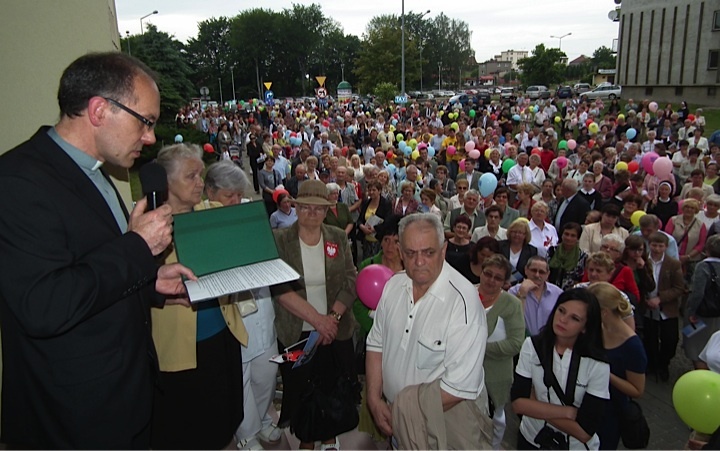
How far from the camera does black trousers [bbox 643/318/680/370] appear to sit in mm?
→ 5066

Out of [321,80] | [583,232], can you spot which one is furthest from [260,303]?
[321,80]

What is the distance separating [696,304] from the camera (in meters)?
4.55

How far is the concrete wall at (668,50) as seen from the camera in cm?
3641

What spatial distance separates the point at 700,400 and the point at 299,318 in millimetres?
2719

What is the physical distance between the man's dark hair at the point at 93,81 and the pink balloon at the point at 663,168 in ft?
30.6

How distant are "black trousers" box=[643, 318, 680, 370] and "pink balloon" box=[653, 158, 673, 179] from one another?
4532 mm

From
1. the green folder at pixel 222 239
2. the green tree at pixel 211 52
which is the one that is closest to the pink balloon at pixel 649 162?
the green folder at pixel 222 239

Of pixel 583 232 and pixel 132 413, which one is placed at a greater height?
pixel 132 413

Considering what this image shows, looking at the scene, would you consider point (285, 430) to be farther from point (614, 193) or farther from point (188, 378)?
point (614, 193)

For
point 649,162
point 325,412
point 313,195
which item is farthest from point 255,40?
point 325,412

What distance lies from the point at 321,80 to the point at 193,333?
1351 inches

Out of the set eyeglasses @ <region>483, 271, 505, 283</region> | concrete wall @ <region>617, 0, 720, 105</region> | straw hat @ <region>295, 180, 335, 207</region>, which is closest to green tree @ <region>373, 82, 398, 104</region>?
concrete wall @ <region>617, 0, 720, 105</region>

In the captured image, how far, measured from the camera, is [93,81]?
161cm

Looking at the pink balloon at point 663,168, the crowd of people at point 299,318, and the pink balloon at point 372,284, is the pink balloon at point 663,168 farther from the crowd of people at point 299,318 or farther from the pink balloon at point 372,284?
the pink balloon at point 372,284
